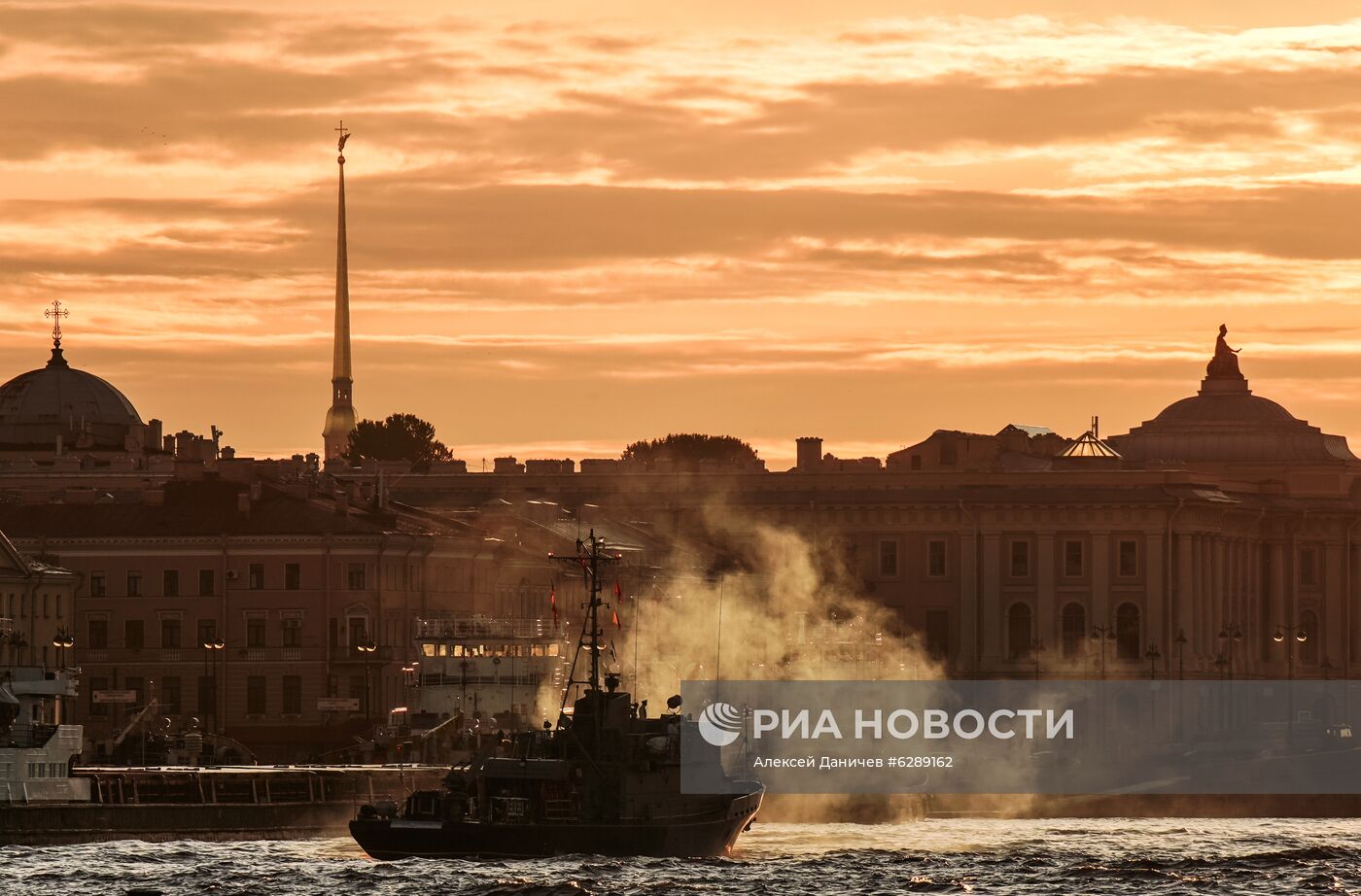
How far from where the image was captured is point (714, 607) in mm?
184875

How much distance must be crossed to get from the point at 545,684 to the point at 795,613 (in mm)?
55933

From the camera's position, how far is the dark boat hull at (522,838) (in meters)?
107

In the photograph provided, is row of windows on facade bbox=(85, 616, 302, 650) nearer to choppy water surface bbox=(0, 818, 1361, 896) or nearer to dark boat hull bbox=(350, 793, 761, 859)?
choppy water surface bbox=(0, 818, 1361, 896)

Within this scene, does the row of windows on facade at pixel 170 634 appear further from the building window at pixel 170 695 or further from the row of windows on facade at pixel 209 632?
the building window at pixel 170 695

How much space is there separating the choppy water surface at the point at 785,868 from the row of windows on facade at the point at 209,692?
33.6 meters

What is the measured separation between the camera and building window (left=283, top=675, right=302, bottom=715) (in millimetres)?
157500

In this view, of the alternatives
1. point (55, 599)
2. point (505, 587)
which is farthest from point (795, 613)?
point (55, 599)

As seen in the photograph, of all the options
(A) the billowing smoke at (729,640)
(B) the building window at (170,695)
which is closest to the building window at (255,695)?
(B) the building window at (170,695)

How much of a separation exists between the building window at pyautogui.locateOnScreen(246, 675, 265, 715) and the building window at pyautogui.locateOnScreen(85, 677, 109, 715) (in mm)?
5175

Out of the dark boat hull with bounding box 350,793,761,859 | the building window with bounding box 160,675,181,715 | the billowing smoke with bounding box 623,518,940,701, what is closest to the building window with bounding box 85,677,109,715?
the building window with bounding box 160,675,181,715

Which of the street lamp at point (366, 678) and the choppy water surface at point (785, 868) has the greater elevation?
the street lamp at point (366, 678)

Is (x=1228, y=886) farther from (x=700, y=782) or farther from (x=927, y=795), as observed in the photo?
(x=927, y=795)

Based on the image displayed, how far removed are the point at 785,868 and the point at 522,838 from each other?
7762mm

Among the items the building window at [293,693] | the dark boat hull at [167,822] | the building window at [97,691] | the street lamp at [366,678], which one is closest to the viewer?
the dark boat hull at [167,822]
